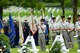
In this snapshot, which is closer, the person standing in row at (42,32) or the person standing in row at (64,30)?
the person standing in row at (42,32)

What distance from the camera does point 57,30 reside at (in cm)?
2181

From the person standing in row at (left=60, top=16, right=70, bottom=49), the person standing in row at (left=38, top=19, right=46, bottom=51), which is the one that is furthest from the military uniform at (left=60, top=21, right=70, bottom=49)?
the person standing in row at (left=38, top=19, right=46, bottom=51)

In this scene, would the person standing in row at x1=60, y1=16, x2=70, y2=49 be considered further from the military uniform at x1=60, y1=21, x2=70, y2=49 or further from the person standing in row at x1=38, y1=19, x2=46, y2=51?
the person standing in row at x1=38, y1=19, x2=46, y2=51

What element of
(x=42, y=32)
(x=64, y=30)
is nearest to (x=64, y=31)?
(x=64, y=30)

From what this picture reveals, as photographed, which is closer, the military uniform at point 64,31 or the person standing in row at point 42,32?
the person standing in row at point 42,32

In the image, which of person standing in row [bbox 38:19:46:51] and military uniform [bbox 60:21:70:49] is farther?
military uniform [bbox 60:21:70:49]

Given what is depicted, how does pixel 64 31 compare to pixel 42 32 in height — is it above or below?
below

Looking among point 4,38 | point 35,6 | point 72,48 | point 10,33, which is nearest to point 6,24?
point 10,33

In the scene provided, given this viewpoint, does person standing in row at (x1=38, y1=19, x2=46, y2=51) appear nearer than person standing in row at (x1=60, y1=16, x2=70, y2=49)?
Yes

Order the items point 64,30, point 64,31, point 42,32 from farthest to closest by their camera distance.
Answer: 1. point 64,31
2. point 64,30
3. point 42,32

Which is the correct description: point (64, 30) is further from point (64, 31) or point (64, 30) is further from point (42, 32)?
point (42, 32)

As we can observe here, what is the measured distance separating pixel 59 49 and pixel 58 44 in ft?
0.97

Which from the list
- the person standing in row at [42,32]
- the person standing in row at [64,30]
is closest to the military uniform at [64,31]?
the person standing in row at [64,30]

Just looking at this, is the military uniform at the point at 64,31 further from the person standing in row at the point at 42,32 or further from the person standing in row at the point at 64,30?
the person standing in row at the point at 42,32
